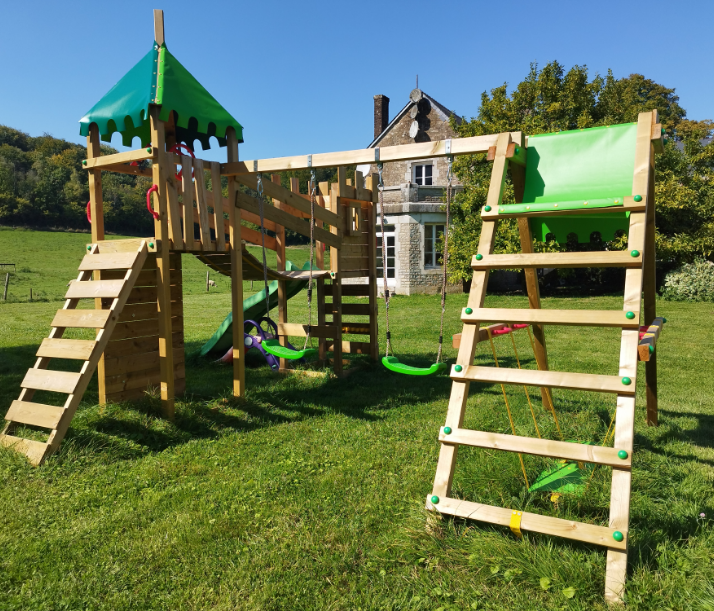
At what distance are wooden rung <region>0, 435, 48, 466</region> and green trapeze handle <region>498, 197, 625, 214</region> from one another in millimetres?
4050

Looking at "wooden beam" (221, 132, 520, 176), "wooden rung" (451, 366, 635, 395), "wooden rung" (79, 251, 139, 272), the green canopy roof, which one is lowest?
"wooden rung" (451, 366, 635, 395)

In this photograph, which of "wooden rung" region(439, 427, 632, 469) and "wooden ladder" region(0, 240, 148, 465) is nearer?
"wooden rung" region(439, 427, 632, 469)

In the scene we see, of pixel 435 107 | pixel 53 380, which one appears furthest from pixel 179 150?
pixel 435 107

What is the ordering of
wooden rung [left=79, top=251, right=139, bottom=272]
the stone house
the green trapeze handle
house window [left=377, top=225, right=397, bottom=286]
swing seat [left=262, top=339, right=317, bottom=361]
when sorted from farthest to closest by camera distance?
house window [left=377, top=225, right=397, bottom=286]
the stone house
swing seat [left=262, top=339, right=317, bottom=361]
wooden rung [left=79, top=251, right=139, bottom=272]
the green trapeze handle

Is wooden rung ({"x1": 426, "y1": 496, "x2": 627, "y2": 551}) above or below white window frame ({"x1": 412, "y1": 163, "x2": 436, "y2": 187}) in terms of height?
below

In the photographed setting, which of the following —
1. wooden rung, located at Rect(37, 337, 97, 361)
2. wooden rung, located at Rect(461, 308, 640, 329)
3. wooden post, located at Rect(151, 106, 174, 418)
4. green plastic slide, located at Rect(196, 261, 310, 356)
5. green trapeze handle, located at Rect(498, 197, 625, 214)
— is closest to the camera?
wooden rung, located at Rect(461, 308, 640, 329)

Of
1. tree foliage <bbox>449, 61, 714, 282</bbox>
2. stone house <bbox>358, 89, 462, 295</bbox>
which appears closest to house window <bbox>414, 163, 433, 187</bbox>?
stone house <bbox>358, 89, 462, 295</bbox>

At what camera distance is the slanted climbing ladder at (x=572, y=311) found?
2.74m

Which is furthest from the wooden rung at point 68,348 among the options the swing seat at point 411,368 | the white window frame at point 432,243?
the white window frame at point 432,243

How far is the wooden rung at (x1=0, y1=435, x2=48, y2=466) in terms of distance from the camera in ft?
14.3

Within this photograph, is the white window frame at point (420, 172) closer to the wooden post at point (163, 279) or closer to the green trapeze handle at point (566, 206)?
the wooden post at point (163, 279)

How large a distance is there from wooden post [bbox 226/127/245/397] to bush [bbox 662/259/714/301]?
15744 mm

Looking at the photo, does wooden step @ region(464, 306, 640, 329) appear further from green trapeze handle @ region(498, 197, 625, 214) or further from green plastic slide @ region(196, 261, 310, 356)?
green plastic slide @ region(196, 261, 310, 356)

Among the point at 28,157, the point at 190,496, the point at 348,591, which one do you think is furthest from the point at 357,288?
the point at 28,157
